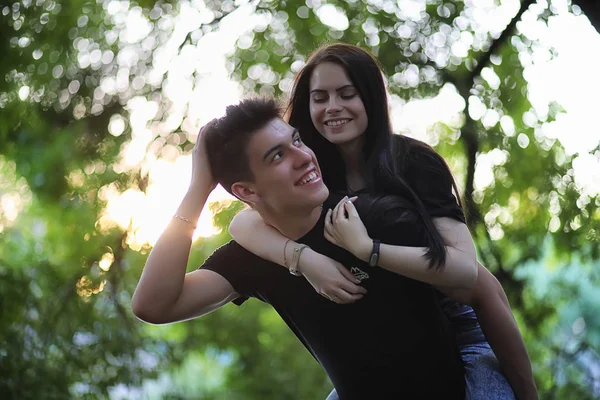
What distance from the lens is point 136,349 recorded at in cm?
455

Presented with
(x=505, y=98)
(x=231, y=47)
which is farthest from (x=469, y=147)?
(x=231, y=47)

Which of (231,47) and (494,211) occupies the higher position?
(231,47)

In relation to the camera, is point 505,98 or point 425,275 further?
point 505,98

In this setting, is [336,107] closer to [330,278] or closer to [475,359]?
[330,278]

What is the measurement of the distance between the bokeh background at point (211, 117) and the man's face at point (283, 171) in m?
1.79

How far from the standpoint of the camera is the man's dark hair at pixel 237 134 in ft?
5.14

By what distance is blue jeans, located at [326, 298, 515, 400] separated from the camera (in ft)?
5.13

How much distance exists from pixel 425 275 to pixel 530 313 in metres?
2.70

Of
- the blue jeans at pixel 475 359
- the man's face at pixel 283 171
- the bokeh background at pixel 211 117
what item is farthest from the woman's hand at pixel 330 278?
the bokeh background at pixel 211 117

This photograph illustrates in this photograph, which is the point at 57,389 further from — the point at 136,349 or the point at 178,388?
the point at 178,388

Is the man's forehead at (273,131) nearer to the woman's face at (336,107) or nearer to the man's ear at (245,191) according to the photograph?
the man's ear at (245,191)

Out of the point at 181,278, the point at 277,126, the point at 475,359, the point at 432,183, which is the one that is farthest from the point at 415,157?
the point at 181,278

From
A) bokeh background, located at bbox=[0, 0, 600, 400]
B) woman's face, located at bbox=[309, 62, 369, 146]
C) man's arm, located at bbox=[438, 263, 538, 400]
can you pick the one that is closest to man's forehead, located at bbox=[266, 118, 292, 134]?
woman's face, located at bbox=[309, 62, 369, 146]

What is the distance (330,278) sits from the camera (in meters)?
1.46
